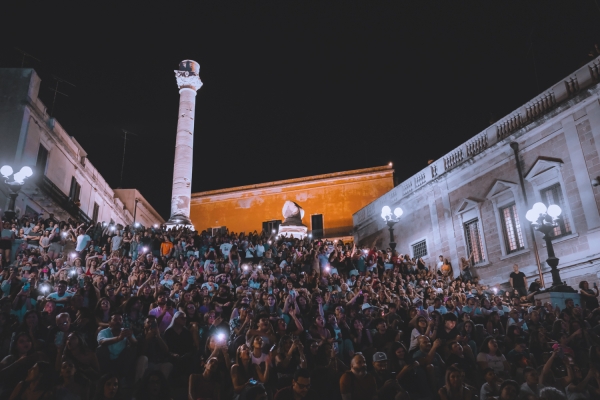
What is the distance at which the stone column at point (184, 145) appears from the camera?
85.2 ft

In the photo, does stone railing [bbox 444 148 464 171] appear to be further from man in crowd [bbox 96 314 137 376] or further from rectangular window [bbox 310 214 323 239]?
man in crowd [bbox 96 314 137 376]

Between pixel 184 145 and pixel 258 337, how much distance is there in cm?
2042

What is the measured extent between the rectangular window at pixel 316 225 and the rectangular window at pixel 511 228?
17866mm

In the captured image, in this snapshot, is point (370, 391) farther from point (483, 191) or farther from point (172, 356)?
point (483, 191)

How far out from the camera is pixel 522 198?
62.2ft

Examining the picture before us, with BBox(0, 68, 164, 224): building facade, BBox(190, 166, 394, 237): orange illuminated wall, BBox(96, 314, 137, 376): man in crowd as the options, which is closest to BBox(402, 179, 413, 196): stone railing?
Result: BBox(190, 166, 394, 237): orange illuminated wall

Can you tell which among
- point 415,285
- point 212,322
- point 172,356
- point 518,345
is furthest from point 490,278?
point 172,356

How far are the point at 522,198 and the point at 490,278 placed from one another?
11.2 feet

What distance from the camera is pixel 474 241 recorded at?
2125 centimetres

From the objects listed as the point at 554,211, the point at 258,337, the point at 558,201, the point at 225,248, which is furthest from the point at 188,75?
the point at 258,337

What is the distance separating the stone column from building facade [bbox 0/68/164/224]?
18.9 ft

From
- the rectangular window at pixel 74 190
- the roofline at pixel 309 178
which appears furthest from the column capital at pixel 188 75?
the roofline at pixel 309 178

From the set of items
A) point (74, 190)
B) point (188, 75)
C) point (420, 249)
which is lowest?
point (420, 249)

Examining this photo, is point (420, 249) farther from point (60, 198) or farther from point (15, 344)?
point (15, 344)
